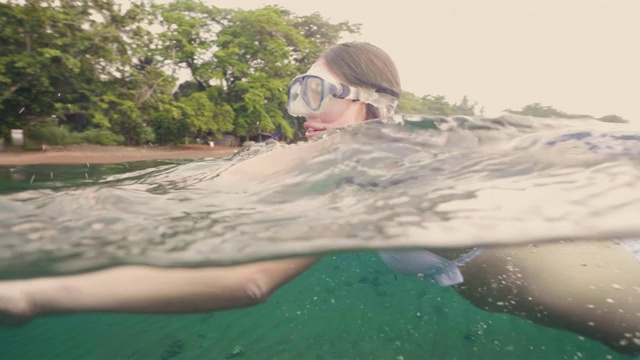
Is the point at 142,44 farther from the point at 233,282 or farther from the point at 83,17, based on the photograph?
the point at 233,282

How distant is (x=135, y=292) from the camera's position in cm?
222

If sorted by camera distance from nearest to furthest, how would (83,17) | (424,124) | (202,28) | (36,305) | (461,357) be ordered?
(36,305)
(424,124)
(461,357)
(83,17)
(202,28)

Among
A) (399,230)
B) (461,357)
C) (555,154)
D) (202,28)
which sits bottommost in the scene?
(461,357)

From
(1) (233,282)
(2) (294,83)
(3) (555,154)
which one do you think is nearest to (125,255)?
(1) (233,282)

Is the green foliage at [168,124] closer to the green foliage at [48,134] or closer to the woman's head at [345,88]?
the green foliage at [48,134]

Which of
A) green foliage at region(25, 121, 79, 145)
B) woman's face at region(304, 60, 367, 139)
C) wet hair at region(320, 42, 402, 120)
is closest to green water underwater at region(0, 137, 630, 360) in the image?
woman's face at region(304, 60, 367, 139)

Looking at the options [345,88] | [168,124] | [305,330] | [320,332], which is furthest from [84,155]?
[345,88]

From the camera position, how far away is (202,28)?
22594 millimetres

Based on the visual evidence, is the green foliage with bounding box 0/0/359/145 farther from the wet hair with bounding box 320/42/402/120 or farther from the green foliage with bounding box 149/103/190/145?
the wet hair with bounding box 320/42/402/120

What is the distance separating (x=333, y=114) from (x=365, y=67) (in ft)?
1.74

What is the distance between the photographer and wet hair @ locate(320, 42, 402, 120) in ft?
10.8

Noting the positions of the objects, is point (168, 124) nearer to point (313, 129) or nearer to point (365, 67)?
point (313, 129)

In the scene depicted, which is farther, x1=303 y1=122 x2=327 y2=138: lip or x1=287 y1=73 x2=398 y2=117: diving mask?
x1=303 y1=122 x2=327 y2=138: lip

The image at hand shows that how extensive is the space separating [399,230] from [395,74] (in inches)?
60.4
